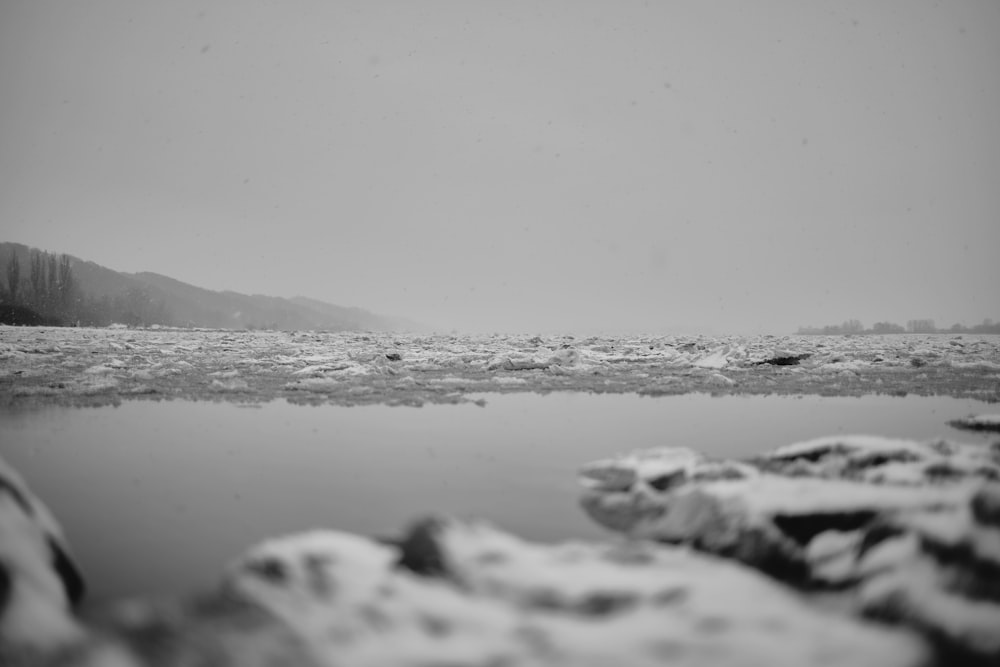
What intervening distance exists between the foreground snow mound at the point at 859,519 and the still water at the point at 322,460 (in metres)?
0.75

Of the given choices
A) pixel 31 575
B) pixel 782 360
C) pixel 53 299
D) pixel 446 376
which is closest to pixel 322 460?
pixel 31 575

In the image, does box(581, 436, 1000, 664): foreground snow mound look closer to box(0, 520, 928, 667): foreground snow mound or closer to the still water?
box(0, 520, 928, 667): foreground snow mound

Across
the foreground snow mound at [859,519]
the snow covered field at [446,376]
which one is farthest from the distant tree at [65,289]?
the foreground snow mound at [859,519]

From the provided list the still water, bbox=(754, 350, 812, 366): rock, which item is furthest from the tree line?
bbox=(754, 350, 812, 366): rock

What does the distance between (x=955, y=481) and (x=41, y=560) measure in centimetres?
599

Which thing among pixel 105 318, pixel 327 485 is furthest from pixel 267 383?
pixel 105 318

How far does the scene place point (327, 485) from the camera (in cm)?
507

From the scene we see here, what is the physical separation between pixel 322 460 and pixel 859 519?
5.17 meters

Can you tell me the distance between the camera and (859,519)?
3.36m

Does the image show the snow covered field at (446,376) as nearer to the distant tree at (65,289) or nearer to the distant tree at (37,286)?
the distant tree at (37,286)

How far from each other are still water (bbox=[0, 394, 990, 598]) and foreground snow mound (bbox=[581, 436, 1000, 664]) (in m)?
0.75

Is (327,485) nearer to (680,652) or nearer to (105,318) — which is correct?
(680,652)

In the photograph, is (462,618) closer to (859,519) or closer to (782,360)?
(859,519)

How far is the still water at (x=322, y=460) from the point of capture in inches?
151
